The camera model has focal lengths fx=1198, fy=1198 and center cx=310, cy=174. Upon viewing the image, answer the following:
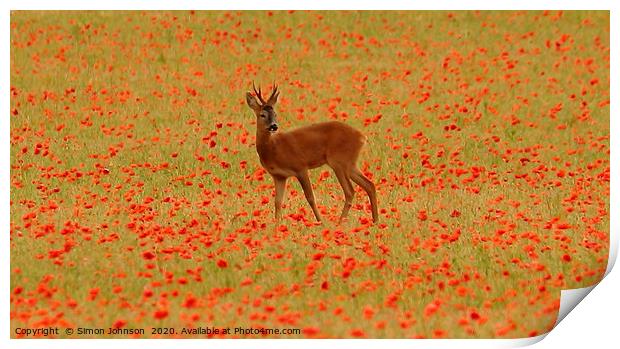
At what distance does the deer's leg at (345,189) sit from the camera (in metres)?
11.9

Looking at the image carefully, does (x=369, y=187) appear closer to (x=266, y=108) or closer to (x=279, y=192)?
(x=279, y=192)

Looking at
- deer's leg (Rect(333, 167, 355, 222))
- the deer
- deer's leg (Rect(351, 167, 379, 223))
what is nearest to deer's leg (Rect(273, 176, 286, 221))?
the deer

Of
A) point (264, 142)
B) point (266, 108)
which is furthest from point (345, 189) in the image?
point (266, 108)

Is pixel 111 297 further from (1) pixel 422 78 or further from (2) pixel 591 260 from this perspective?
(1) pixel 422 78

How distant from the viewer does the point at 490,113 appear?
16219 millimetres

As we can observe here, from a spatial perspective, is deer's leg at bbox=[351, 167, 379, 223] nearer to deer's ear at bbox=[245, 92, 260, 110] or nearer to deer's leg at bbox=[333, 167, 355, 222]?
deer's leg at bbox=[333, 167, 355, 222]

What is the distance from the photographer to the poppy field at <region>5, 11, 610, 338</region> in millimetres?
9305

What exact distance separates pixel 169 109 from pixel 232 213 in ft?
13.0

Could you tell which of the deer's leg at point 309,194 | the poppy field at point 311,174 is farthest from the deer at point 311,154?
the poppy field at point 311,174

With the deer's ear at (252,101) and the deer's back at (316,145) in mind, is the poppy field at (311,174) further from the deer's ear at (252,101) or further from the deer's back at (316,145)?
the deer's ear at (252,101)

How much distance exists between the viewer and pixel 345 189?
11898mm

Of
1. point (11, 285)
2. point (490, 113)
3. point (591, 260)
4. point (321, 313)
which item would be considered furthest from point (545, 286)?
point (490, 113)

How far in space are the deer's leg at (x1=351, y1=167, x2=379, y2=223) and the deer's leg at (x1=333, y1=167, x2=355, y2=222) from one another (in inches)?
3.4

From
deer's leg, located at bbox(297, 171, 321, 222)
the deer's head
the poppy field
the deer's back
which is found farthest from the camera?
the deer's back
